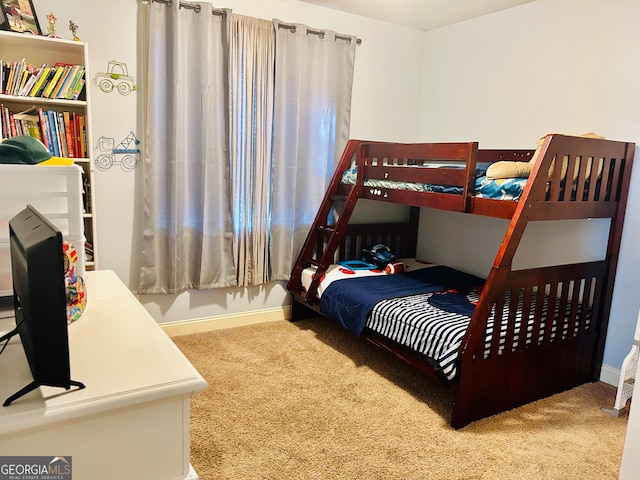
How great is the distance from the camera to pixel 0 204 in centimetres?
156

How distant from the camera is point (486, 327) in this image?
226 cm

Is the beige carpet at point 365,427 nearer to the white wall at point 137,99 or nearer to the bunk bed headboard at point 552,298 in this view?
the bunk bed headboard at point 552,298

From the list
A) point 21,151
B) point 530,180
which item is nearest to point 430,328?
point 530,180

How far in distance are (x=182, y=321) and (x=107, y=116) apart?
1.43 metres

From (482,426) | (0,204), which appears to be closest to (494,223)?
(482,426)

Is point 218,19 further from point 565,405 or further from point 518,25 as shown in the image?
point 565,405

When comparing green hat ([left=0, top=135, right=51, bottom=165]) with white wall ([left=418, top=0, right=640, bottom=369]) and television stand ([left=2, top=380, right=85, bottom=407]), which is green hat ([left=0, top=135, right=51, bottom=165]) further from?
white wall ([left=418, top=0, right=640, bottom=369])

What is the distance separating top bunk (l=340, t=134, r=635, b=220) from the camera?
2221 millimetres

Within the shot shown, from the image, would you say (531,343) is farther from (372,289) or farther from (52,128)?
(52,128)

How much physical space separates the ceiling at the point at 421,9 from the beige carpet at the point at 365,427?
7.89 feet

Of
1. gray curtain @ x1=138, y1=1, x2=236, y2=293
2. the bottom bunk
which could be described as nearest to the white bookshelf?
gray curtain @ x1=138, y1=1, x2=236, y2=293

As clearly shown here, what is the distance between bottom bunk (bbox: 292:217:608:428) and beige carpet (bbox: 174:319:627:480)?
14cm

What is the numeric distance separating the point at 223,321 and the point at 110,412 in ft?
7.66

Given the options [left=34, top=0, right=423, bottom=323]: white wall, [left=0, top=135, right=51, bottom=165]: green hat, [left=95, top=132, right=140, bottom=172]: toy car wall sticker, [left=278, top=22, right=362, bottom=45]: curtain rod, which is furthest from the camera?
[left=278, top=22, right=362, bottom=45]: curtain rod
